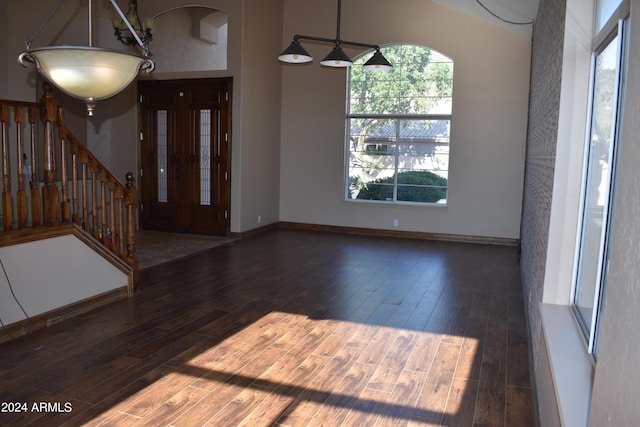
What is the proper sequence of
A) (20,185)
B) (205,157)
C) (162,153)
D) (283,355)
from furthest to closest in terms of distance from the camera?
(162,153) → (205,157) → (20,185) → (283,355)

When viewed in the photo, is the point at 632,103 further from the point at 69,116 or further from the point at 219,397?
the point at 69,116

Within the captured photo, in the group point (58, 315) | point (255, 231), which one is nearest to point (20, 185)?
point (58, 315)

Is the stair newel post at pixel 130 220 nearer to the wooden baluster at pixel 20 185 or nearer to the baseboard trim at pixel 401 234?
the wooden baluster at pixel 20 185

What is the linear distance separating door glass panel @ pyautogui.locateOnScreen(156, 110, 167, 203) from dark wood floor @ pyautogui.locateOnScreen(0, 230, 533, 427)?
2.94 m

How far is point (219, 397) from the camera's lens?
9.89 ft

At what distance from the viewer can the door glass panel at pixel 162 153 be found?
859 cm

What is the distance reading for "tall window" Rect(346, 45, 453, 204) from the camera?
27.8 ft

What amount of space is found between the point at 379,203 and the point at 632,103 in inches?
301

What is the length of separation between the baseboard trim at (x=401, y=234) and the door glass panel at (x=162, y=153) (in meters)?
2.10

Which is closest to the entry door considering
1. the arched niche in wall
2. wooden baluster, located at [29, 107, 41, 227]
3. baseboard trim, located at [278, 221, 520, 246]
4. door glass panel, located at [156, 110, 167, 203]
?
door glass panel, located at [156, 110, 167, 203]

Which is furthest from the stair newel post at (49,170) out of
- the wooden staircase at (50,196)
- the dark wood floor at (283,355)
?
the dark wood floor at (283,355)

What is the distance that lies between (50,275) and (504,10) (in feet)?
20.7

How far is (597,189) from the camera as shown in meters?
2.51

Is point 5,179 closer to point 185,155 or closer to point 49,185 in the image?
point 49,185
